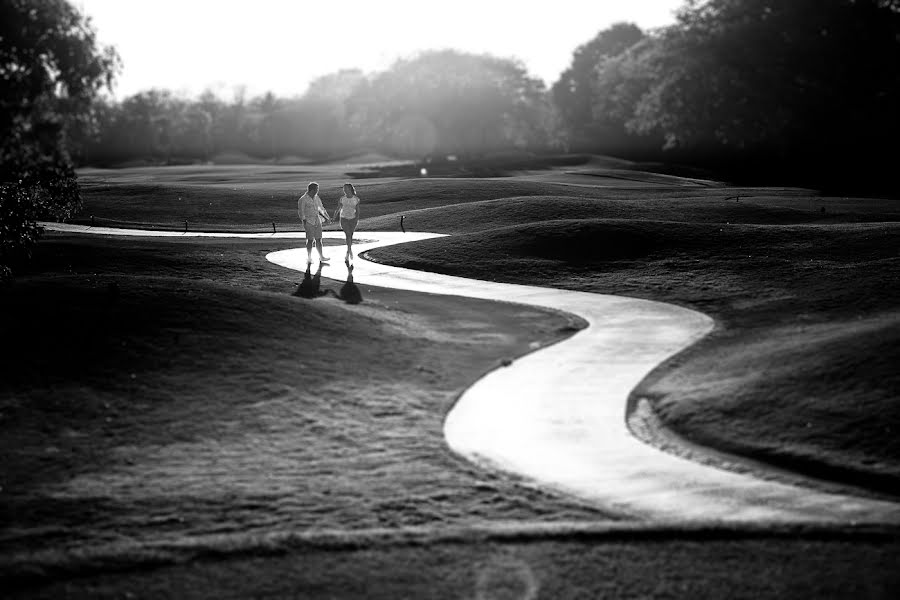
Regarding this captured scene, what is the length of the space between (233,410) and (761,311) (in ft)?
42.8

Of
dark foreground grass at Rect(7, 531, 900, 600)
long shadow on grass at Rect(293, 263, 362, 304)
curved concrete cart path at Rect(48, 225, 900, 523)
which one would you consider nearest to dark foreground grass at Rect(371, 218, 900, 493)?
curved concrete cart path at Rect(48, 225, 900, 523)

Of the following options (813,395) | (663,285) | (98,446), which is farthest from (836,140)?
(98,446)

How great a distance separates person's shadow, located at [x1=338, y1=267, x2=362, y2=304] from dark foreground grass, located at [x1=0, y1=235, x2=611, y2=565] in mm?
106

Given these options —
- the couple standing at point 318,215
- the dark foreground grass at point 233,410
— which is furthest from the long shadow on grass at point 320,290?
the couple standing at point 318,215

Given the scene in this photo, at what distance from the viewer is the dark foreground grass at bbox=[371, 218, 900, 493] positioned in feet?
46.8

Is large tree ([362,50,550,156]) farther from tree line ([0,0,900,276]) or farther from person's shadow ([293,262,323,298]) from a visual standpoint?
person's shadow ([293,262,323,298])

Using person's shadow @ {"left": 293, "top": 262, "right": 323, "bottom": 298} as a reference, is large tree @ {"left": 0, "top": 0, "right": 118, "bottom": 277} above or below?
above

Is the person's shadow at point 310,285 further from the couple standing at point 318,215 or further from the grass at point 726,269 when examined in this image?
the grass at point 726,269

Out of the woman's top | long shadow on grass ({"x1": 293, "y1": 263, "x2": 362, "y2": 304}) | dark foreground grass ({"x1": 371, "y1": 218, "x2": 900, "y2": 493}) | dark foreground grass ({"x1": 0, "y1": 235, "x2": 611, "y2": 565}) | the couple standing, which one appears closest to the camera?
dark foreground grass ({"x1": 0, "y1": 235, "x2": 611, "y2": 565})

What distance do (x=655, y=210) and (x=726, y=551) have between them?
3782 centimetres

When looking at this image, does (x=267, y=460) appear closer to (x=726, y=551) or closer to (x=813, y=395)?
(x=726, y=551)

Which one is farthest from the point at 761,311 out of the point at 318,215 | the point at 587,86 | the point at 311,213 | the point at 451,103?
the point at 587,86

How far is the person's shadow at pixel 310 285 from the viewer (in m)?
27.2

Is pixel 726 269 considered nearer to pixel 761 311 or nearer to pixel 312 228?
pixel 761 311
